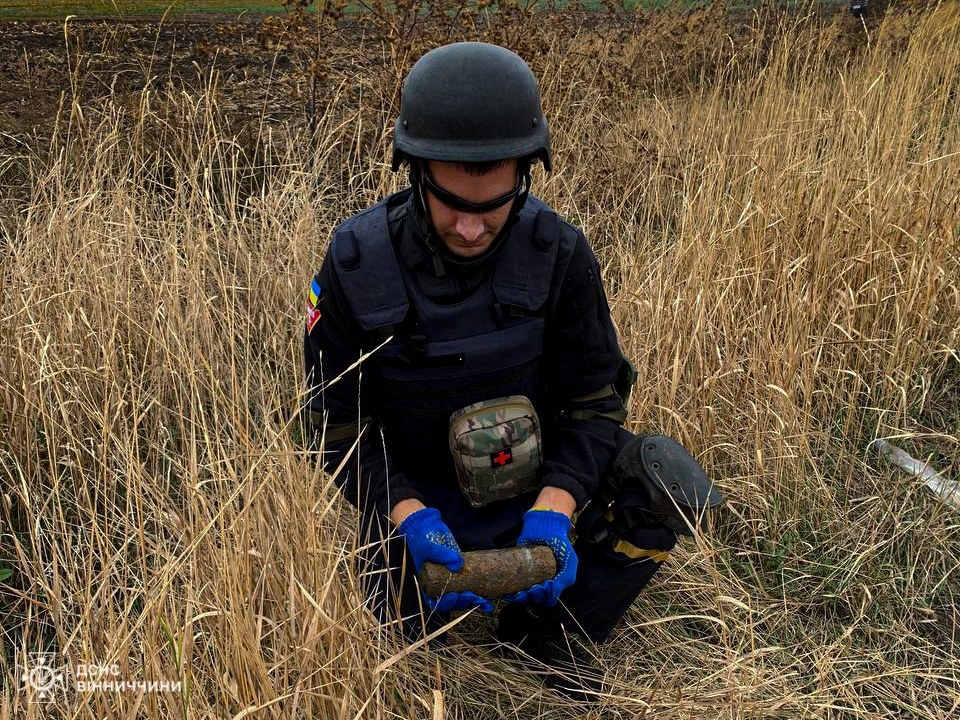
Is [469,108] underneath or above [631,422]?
above

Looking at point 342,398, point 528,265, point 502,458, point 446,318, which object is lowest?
point 502,458

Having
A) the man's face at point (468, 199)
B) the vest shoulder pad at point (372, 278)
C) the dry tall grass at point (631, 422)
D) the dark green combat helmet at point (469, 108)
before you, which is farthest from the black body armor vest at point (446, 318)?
the dry tall grass at point (631, 422)

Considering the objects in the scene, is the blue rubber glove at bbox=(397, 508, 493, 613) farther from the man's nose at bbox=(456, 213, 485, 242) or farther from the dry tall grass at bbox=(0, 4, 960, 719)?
the man's nose at bbox=(456, 213, 485, 242)

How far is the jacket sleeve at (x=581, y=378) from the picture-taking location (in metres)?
1.94

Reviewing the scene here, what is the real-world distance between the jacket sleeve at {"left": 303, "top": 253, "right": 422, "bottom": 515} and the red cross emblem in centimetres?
21

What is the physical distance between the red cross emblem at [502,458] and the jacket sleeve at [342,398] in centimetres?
21

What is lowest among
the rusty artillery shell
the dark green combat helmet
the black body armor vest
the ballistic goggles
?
the rusty artillery shell

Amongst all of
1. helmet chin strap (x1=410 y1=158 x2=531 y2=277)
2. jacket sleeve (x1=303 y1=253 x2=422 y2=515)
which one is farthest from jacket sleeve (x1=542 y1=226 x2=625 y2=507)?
jacket sleeve (x1=303 y1=253 x2=422 y2=515)

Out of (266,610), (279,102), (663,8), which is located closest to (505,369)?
(266,610)

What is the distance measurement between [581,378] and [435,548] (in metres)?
0.55

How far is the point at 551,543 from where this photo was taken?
1.84 m

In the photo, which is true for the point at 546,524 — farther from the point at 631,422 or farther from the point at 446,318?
the point at 631,422

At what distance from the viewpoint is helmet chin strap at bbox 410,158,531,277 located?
1.80 meters

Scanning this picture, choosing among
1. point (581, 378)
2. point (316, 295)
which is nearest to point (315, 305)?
point (316, 295)
